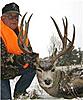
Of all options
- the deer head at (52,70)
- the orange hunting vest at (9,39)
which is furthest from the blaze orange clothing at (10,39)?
the deer head at (52,70)

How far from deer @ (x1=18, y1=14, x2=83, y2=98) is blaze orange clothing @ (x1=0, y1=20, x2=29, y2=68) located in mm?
38

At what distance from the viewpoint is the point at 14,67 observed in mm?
2398

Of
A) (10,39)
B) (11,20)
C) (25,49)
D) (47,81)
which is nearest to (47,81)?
(47,81)

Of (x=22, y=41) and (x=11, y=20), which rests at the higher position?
(x=11, y=20)

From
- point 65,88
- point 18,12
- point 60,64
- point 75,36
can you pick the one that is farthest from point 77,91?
point 18,12

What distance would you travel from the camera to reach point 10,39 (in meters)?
2.38

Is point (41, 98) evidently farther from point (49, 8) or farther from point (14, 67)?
point (49, 8)

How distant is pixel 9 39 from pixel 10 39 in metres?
0.01

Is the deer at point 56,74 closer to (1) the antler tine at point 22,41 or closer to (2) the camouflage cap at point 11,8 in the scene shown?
(1) the antler tine at point 22,41

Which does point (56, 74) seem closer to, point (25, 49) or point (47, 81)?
point (47, 81)

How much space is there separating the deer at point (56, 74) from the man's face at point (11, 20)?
2.1 inches

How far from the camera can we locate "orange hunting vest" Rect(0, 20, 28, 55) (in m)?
2.36

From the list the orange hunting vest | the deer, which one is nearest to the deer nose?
the deer

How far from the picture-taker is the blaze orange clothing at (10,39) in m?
2.36
